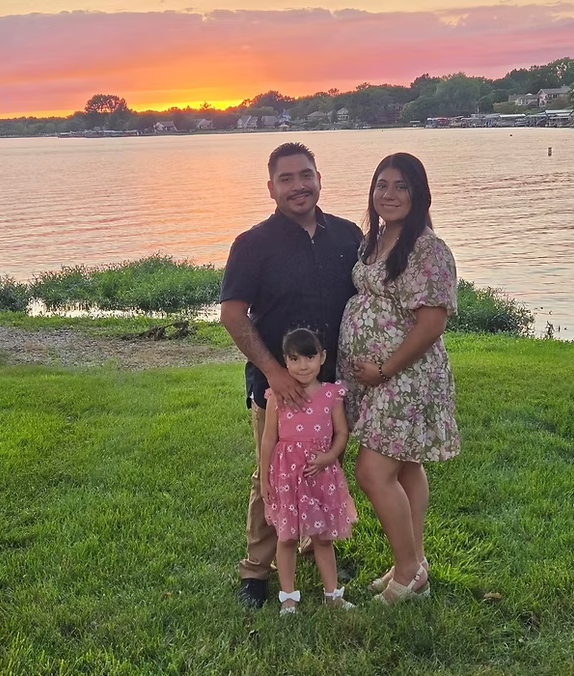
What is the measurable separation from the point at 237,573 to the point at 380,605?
2.93 ft

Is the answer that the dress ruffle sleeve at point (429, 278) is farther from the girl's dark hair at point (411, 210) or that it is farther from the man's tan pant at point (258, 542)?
the man's tan pant at point (258, 542)

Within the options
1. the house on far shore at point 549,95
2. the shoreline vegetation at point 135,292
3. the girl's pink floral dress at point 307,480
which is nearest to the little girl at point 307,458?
the girl's pink floral dress at point 307,480

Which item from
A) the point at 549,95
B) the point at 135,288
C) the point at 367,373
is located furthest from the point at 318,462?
the point at 549,95

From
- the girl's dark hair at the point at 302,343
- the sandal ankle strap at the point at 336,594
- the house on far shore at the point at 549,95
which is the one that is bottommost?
the sandal ankle strap at the point at 336,594

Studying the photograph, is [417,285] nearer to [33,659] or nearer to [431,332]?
[431,332]

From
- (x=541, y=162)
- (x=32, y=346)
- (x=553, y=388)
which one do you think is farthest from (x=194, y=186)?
(x=553, y=388)

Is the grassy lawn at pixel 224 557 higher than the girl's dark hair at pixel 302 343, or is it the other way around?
the girl's dark hair at pixel 302 343

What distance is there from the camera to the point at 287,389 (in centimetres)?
350

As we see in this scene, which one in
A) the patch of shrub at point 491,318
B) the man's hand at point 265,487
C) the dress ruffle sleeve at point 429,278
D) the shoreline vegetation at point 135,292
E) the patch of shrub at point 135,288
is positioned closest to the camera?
the dress ruffle sleeve at point 429,278

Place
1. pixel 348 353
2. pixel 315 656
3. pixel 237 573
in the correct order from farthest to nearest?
pixel 237 573, pixel 348 353, pixel 315 656

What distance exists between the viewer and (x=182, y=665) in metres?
3.32

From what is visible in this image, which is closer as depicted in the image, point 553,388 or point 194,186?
point 553,388

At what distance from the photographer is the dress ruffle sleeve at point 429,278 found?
334 centimetres

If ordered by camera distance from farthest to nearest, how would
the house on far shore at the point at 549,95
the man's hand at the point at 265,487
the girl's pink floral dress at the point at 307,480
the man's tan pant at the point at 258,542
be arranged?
the house on far shore at the point at 549,95 → the man's tan pant at the point at 258,542 → the man's hand at the point at 265,487 → the girl's pink floral dress at the point at 307,480
